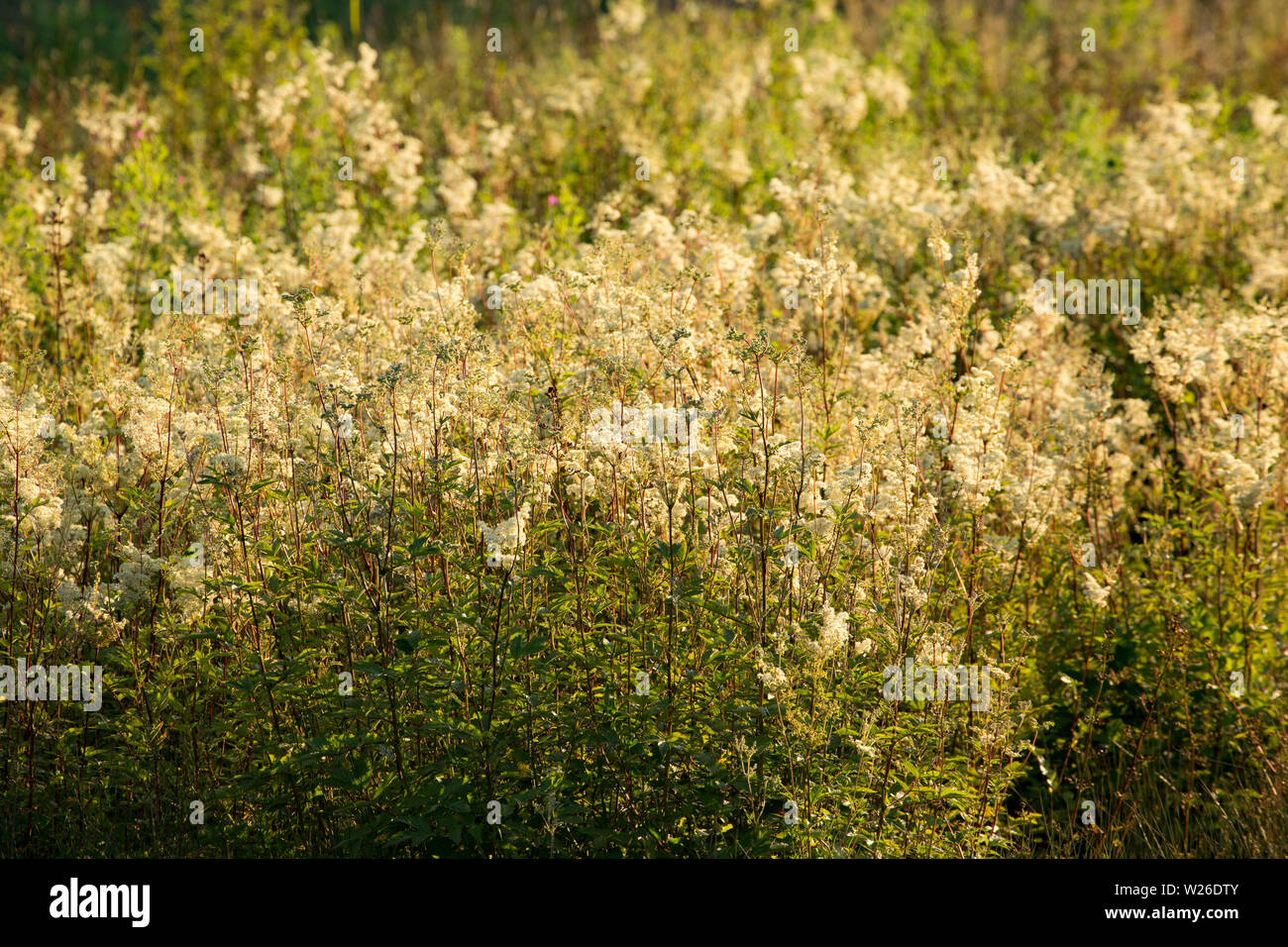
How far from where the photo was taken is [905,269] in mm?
8195

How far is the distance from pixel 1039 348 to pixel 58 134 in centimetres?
860

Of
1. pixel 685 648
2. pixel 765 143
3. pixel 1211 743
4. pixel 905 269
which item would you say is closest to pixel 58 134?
pixel 765 143

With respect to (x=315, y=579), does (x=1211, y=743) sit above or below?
below

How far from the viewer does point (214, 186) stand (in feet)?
32.6

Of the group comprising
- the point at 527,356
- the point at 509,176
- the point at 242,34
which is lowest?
the point at 527,356

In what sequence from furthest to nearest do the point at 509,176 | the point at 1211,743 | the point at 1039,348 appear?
the point at 509,176, the point at 1039,348, the point at 1211,743

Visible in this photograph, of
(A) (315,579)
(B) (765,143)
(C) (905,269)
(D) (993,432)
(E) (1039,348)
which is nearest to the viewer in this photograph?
(A) (315,579)

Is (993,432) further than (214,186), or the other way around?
(214,186)

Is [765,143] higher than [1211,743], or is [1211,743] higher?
[765,143]

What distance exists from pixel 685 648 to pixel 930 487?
1.46 meters

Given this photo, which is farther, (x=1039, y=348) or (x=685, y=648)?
(x=1039, y=348)

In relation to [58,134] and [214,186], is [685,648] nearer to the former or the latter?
[214,186]

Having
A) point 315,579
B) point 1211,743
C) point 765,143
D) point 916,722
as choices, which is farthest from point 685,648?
point 765,143

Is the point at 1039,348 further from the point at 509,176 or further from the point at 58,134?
the point at 58,134
